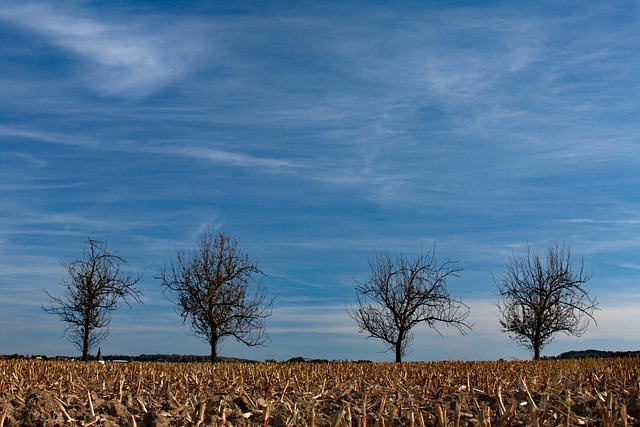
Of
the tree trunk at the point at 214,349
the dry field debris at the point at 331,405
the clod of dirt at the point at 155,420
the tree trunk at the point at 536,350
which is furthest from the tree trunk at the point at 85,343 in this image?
the clod of dirt at the point at 155,420

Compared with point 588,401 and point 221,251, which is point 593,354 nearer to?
point 221,251

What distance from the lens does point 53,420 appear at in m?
5.44

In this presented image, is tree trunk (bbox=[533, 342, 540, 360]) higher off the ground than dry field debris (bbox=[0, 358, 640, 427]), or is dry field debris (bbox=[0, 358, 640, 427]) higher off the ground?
dry field debris (bbox=[0, 358, 640, 427])

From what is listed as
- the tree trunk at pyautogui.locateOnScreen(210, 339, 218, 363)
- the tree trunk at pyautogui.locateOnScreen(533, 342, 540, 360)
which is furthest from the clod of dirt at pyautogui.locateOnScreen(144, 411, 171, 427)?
the tree trunk at pyautogui.locateOnScreen(533, 342, 540, 360)

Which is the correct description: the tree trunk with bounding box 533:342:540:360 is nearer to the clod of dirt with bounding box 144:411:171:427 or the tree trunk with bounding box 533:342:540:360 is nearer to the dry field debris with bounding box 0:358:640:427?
the dry field debris with bounding box 0:358:640:427

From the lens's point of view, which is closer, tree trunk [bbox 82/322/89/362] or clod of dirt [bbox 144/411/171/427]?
clod of dirt [bbox 144/411/171/427]

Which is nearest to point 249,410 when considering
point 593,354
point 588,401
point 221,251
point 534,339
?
point 588,401

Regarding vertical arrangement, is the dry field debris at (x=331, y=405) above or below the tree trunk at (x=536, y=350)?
above

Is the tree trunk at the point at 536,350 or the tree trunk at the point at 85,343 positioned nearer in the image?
the tree trunk at the point at 85,343

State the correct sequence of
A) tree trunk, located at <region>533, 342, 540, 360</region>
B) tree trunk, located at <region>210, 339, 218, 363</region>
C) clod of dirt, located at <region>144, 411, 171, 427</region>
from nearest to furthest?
clod of dirt, located at <region>144, 411, 171, 427</region>, tree trunk, located at <region>210, 339, 218, 363</region>, tree trunk, located at <region>533, 342, 540, 360</region>

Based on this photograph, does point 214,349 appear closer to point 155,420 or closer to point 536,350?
point 536,350

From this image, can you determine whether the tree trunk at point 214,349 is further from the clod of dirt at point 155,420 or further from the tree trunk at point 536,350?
the clod of dirt at point 155,420

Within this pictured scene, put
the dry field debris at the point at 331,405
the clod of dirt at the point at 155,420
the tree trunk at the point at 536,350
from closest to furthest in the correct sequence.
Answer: the dry field debris at the point at 331,405
the clod of dirt at the point at 155,420
the tree trunk at the point at 536,350

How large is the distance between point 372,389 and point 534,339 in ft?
88.5
